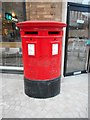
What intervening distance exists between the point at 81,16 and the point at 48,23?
2.23m

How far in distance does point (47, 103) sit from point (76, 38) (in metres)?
2.50

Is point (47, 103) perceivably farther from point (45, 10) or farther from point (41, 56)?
point (45, 10)

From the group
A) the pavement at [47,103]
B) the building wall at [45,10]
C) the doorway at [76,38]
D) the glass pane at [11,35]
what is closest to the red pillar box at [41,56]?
the pavement at [47,103]

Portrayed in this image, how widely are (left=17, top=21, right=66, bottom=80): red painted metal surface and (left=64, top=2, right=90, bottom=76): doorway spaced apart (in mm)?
1358

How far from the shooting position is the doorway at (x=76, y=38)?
4.45 meters

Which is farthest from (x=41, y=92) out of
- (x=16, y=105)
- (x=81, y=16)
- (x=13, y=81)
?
(x=81, y=16)

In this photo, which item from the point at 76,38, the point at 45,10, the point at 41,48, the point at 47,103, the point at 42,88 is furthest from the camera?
the point at 76,38

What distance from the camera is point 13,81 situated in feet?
14.1

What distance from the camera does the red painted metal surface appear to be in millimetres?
2885

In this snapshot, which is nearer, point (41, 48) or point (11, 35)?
point (41, 48)

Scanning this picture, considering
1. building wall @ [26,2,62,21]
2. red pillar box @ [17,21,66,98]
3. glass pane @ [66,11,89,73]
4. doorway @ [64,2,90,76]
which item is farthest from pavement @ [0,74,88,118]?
building wall @ [26,2,62,21]

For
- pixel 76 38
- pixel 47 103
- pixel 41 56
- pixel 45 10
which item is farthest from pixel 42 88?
pixel 76 38

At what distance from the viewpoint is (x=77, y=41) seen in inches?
197

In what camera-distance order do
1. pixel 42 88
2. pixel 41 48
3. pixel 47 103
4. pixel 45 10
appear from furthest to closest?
pixel 45 10, pixel 42 88, pixel 47 103, pixel 41 48
